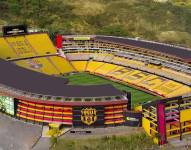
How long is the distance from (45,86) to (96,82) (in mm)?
23205

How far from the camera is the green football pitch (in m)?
79.6

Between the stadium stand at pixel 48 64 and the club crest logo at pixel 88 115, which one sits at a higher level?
the stadium stand at pixel 48 64

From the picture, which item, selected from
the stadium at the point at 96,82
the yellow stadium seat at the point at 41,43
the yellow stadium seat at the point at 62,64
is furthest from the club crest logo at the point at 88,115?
the yellow stadium seat at the point at 41,43

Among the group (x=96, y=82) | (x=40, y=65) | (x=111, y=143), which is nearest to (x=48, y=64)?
(x=40, y=65)

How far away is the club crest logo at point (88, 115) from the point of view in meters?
62.6

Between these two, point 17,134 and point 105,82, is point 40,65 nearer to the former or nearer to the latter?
point 105,82

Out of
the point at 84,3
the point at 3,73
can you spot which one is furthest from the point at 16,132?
the point at 84,3

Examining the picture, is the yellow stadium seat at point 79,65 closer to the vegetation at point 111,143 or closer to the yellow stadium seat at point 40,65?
the yellow stadium seat at point 40,65

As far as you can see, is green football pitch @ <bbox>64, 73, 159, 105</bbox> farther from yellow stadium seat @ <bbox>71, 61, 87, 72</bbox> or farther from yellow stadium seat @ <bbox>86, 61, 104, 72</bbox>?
yellow stadium seat @ <bbox>71, 61, 87, 72</bbox>

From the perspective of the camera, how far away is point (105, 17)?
140625mm

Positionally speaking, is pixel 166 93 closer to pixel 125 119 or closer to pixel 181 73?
pixel 181 73

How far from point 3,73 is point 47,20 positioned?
60.8 m

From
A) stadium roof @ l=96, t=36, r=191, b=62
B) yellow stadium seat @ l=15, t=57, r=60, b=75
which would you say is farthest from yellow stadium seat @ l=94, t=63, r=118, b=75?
yellow stadium seat @ l=15, t=57, r=60, b=75

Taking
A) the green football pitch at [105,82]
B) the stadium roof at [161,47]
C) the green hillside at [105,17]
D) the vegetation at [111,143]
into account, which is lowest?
the vegetation at [111,143]
